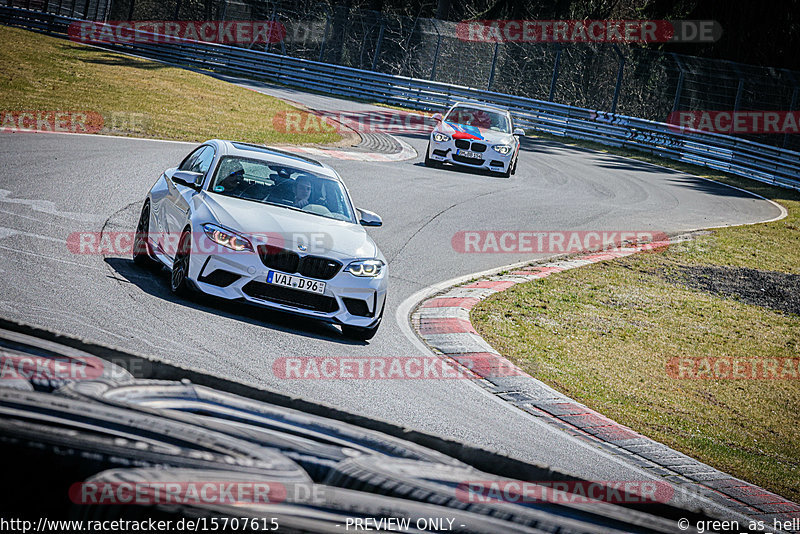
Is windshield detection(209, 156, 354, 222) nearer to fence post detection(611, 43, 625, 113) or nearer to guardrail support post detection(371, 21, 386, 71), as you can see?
fence post detection(611, 43, 625, 113)

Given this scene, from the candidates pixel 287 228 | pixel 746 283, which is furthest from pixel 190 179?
pixel 746 283

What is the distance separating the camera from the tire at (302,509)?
2541 millimetres

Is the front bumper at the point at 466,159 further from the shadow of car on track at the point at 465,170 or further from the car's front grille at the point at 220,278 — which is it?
the car's front grille at the point at 220,278

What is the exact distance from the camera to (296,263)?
7523mm

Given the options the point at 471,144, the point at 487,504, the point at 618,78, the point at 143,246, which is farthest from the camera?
the point at 618,78

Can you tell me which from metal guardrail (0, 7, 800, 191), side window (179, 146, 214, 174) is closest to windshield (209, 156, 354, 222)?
side window (179, 146, 214, 174)

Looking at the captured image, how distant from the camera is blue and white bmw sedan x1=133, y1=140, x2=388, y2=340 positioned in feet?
24.5

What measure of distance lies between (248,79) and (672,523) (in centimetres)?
3633

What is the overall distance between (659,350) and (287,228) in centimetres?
478

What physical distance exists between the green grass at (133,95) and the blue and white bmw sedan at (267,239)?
11001 mm

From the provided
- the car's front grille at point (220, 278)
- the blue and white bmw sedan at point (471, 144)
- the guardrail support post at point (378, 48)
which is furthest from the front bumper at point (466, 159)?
the guardrail support post at point (378, 48)

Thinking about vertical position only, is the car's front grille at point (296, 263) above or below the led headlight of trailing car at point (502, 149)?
below

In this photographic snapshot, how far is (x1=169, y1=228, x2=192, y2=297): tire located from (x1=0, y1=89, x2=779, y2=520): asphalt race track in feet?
0.41

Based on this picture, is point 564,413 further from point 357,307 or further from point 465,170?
point 465,170
